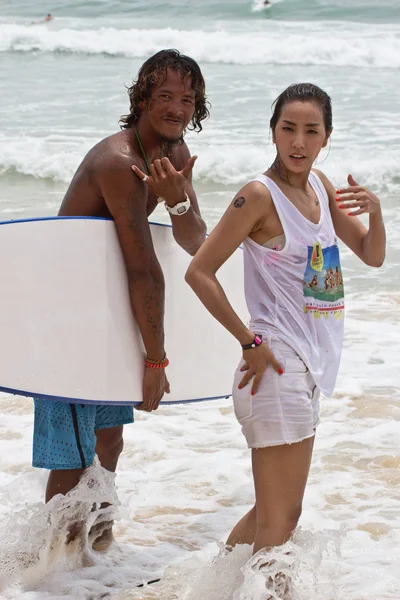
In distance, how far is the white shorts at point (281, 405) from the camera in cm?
248

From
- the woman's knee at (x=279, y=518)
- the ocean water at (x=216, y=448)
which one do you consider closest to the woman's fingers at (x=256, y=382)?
the woman's knee at (x=279, y=518)

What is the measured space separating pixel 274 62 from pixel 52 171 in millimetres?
8183

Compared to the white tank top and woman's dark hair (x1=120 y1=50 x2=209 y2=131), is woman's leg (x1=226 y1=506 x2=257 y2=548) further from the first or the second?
woman's dark hair (x1=120 y1=50 x2=209 y2=131)

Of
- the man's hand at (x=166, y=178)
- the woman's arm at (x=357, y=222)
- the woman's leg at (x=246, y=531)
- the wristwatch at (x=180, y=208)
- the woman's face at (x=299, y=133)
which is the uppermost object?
the woman's face at (x=299, y=133)

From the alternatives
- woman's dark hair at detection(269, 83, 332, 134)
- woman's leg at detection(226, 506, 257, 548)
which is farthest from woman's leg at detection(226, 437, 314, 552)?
woman's dark hair at detection(269, 83, 332, 134)

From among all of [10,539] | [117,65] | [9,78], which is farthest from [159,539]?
[117,65]

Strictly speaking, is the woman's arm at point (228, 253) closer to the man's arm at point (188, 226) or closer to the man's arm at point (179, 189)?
the man's arm at point (179, 189)

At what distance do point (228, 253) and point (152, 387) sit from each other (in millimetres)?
670

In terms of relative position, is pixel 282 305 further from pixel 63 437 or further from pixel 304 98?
pixel 63 437

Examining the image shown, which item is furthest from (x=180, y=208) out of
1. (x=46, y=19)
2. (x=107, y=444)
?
(x=46, y=19)

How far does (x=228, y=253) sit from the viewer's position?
8.20ft

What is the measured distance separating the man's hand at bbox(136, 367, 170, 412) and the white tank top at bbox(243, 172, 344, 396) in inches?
20.4

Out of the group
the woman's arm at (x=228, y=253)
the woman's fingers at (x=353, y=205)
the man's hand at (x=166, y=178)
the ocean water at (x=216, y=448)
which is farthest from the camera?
the ocean water at (x=216, y=448)

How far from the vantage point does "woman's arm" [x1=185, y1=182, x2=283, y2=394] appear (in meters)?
2.48
